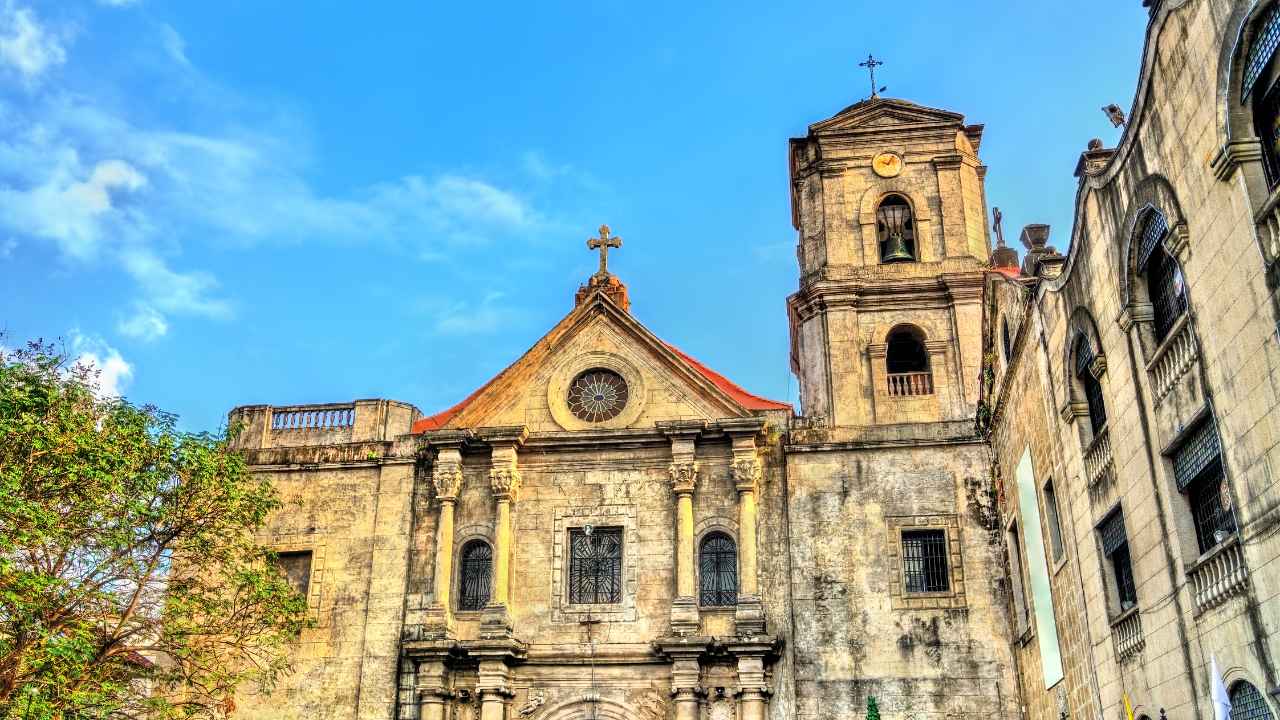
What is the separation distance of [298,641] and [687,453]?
808 cm

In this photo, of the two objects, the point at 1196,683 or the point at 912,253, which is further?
the point at 912,253

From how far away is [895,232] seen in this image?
26.1m

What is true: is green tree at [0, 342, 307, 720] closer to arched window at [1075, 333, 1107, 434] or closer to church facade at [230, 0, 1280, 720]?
church facade at [230, 0, 1280, 720]

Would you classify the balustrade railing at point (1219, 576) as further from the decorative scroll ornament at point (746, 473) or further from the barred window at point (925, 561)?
the decorative scroll ornament at point (746, 473)

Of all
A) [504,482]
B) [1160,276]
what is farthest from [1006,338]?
[504,482]

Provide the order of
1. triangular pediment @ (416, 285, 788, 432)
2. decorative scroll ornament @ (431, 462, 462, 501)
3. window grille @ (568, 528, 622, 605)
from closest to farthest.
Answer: window grille @ (568, 528, 622, 605)
decorative scroll ornament @ (431, 462, 462, 501)
triangular pediment @ (416, 285, 788, 432)

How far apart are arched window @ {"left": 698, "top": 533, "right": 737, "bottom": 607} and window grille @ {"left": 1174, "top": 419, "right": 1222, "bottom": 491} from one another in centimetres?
1090

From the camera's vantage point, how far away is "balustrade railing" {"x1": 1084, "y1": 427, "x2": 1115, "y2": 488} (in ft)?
44.6

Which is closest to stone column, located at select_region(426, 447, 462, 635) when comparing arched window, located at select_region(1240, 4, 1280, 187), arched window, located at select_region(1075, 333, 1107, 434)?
arched window, located at select_region(1075, 333, 1107, 434)

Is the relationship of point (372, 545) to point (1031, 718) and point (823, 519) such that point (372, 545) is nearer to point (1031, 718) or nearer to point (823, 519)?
point (823, 519)

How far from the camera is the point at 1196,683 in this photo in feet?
36.1

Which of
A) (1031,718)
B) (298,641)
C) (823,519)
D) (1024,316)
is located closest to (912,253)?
(823,519)

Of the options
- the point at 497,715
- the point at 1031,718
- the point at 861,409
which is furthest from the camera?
the point at 861,409

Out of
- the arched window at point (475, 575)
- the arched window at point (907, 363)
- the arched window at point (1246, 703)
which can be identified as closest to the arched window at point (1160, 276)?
the arched window at point (1246, 703)
